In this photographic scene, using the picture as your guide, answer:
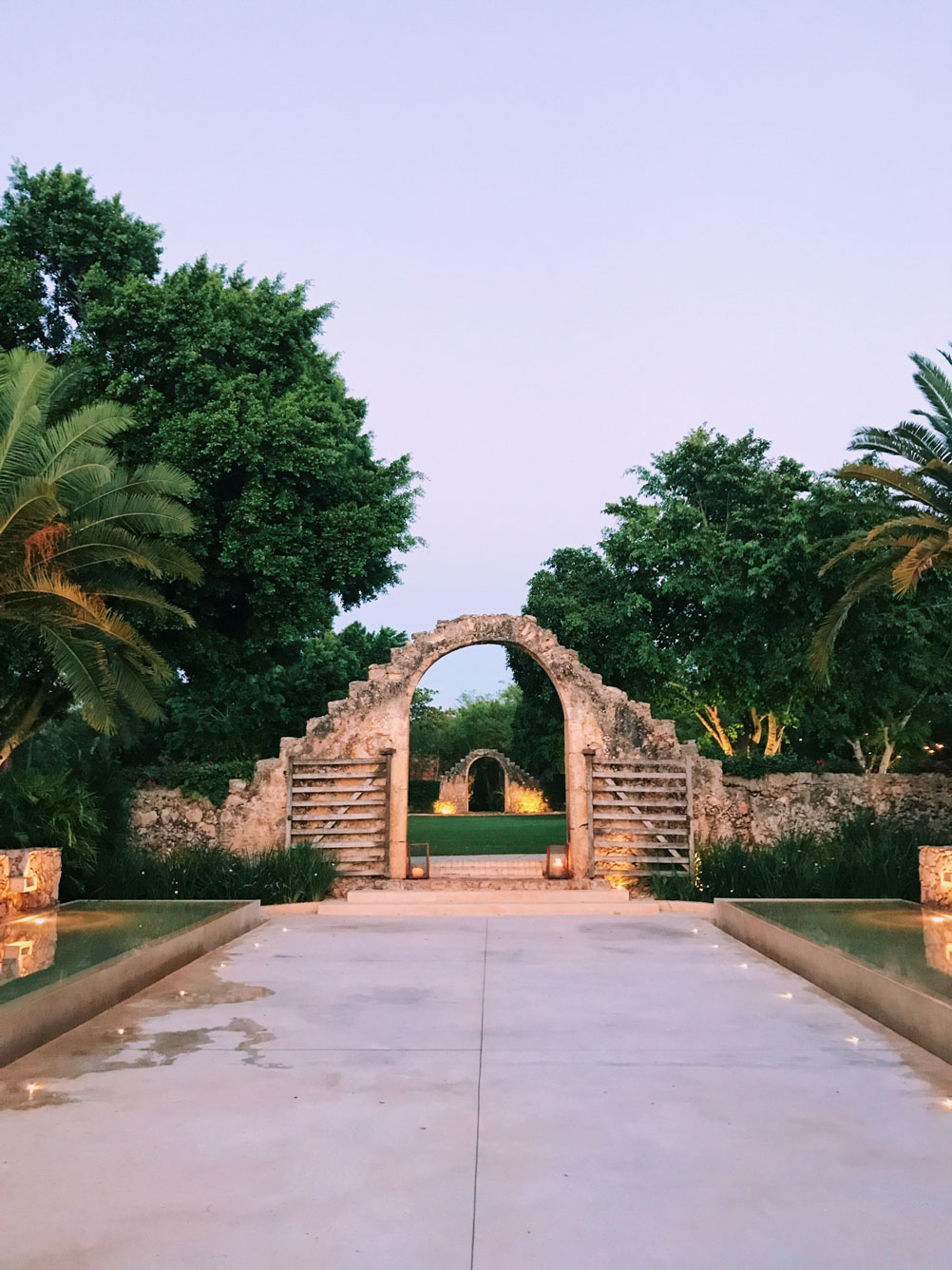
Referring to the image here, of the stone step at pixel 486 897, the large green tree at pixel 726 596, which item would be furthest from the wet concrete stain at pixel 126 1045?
the large green tree at pixel 726 596

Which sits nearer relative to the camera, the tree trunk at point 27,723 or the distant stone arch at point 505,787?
the tree trunk at point 27,723

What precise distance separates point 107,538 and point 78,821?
363 centimetres

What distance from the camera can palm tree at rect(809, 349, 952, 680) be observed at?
13398 millimetres

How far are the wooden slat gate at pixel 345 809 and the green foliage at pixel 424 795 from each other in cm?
2700

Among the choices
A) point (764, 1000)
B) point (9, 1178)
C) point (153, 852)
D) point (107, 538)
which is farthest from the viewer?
point (153, 852)

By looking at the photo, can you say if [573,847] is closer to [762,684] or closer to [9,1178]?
[762,684]

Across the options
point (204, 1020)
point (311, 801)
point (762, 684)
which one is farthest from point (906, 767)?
point (204, 1020)

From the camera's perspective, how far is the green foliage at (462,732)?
176 feet

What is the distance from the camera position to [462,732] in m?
55.6

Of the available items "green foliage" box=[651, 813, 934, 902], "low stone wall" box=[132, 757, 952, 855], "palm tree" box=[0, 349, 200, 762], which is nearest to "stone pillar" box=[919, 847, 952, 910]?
"green foliage" box=[651, 813, 934, 902]

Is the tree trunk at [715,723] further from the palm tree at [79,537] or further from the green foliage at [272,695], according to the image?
the palm tree at [79,537]

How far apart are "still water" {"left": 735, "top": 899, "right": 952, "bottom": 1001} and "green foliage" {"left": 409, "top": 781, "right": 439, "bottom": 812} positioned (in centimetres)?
3215

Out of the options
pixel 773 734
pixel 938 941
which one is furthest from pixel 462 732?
pixel 938 941

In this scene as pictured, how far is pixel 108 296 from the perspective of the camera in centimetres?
1898
